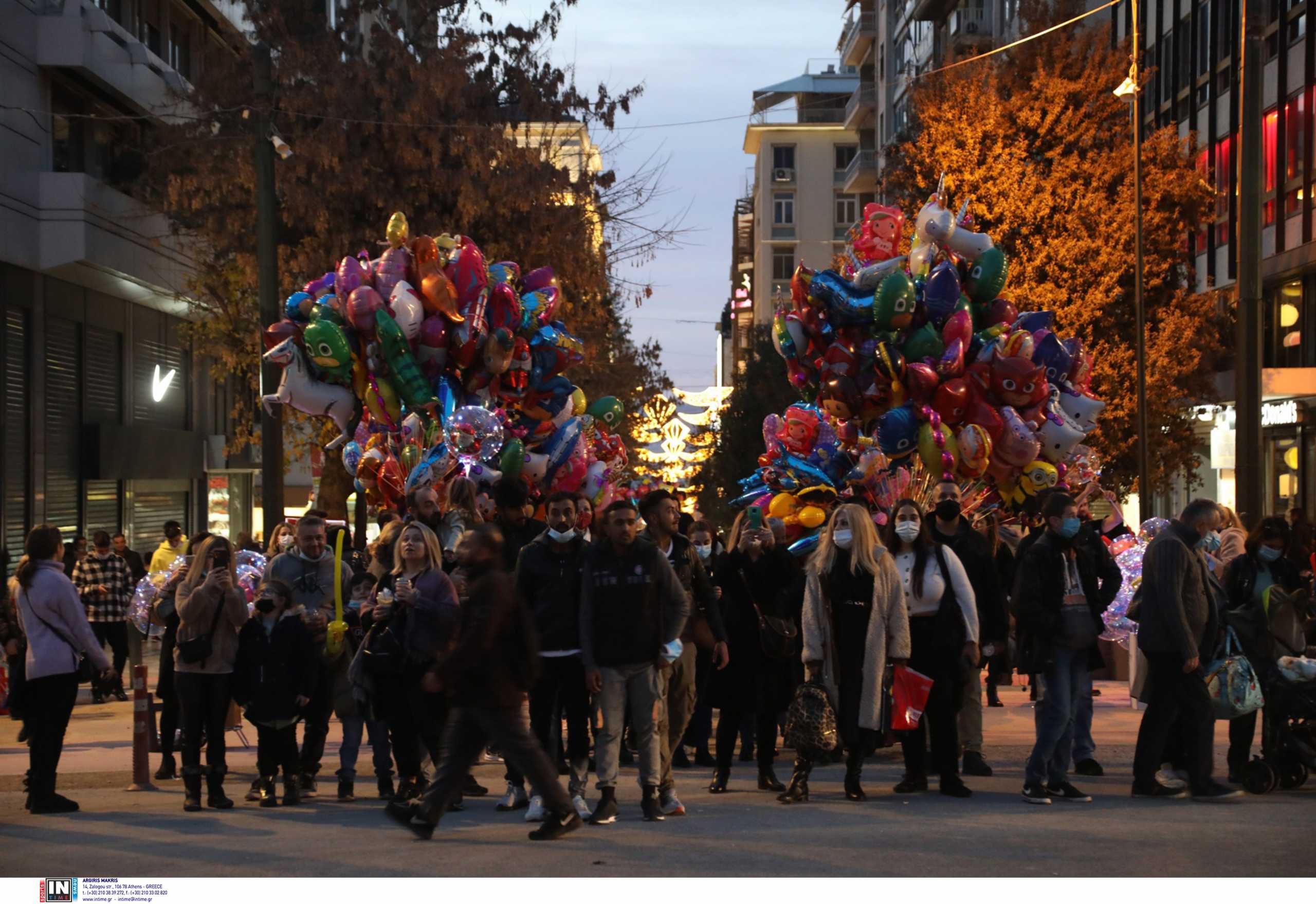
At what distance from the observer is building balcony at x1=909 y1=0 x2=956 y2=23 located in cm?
5416

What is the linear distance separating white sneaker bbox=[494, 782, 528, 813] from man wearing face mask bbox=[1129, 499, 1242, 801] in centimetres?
339

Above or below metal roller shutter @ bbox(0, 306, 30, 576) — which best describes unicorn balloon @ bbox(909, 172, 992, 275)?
above

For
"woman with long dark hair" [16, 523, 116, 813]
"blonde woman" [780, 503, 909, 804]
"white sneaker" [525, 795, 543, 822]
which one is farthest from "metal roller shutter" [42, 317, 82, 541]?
"blonde woman" [780, 503, 909, 804]

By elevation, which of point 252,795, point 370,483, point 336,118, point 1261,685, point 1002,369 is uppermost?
point 336,118

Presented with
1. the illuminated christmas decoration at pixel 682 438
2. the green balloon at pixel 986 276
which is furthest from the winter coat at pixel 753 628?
the illuminated christmas decoration at pixel 682 438

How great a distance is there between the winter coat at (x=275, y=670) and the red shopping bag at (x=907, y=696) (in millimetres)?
3268

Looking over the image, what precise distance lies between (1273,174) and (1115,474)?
600cm

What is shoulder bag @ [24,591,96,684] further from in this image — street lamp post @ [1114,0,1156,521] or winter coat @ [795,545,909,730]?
street lamp post @ [1114,0,1156,521]

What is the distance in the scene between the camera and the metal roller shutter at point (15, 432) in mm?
21969

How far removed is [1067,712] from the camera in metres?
9.47

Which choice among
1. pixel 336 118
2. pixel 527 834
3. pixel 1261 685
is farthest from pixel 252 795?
pixel 336 118
